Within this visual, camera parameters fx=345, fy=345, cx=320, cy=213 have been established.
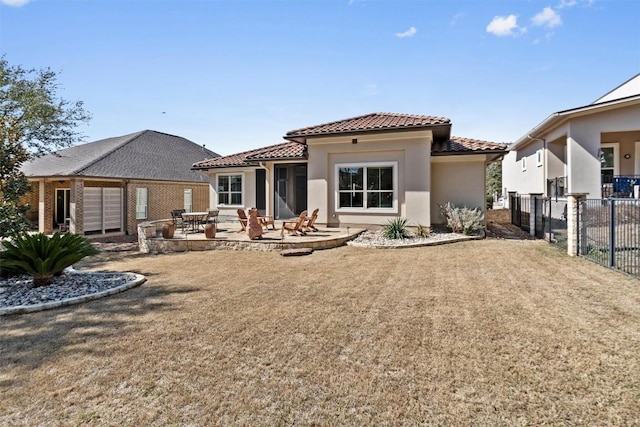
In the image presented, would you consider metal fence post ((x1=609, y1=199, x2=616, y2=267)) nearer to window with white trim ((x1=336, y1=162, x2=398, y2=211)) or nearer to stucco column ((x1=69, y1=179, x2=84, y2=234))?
window with white trim ((x1=336, y1=162, x2=398, y2=211))

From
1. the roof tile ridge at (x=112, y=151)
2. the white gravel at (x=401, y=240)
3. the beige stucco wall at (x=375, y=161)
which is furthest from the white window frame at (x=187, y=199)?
the white gravel at (x=401, y=240)

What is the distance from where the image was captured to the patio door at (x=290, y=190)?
17.4 meters

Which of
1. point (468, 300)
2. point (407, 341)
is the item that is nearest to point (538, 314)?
point (468, 300)

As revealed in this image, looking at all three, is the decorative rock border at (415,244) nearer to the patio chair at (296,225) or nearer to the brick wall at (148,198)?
the patio chair at (296,225)

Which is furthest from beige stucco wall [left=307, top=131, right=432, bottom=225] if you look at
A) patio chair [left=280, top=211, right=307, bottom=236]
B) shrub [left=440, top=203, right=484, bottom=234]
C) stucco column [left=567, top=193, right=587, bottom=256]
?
stucco column [left=567, top=193, right=587, bottom=256]

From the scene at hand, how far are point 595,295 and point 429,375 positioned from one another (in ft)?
15.5

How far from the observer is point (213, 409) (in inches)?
123

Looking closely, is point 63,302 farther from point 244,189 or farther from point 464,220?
point 244,189

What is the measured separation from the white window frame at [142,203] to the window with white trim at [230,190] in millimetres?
5632

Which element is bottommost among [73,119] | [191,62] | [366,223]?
[366,223]

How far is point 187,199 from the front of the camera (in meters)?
25.8

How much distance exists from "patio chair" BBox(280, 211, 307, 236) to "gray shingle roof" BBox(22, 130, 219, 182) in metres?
12.6

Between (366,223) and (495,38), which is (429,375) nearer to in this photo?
(366,223)

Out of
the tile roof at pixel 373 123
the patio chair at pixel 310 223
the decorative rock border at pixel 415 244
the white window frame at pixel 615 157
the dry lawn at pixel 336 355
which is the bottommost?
the dry lawn at pixel 336 355
